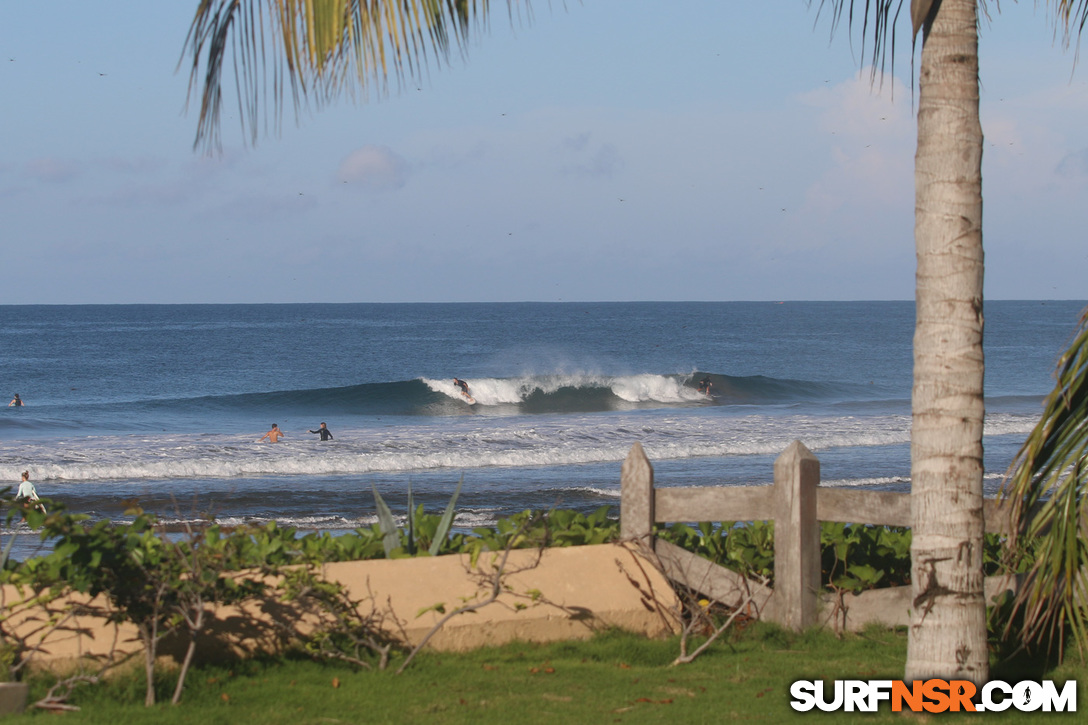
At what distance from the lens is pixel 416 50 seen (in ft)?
10.5

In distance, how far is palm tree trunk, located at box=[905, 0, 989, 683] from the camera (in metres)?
3.84

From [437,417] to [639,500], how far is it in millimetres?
34260

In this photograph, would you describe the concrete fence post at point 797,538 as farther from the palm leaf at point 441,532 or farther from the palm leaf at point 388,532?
the palm leaf at point 388,532

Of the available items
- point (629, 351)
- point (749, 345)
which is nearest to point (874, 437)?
point (629, 351)

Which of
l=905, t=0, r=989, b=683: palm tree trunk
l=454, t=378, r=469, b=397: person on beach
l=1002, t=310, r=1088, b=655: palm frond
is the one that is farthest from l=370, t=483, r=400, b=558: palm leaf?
l=454, t=378, r=469, b=397: person on beach

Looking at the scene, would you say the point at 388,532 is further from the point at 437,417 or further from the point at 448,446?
the point at 437,417

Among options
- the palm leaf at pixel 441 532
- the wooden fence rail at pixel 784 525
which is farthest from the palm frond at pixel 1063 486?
the palm leaf at pixel 441 532

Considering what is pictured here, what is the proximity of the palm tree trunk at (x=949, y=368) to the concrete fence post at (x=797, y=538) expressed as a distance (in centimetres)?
135

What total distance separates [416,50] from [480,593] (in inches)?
112

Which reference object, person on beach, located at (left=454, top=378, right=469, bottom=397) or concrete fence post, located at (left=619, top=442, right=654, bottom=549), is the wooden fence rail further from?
person on beach, located at (left=454, top=378, right=469, bottom=397)

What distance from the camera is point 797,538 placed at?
5.33 m

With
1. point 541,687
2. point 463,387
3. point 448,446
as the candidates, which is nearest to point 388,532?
point 541,687

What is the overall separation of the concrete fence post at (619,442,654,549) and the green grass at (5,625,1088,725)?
1.87 ft

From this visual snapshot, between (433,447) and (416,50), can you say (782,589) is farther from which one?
(433,447)
